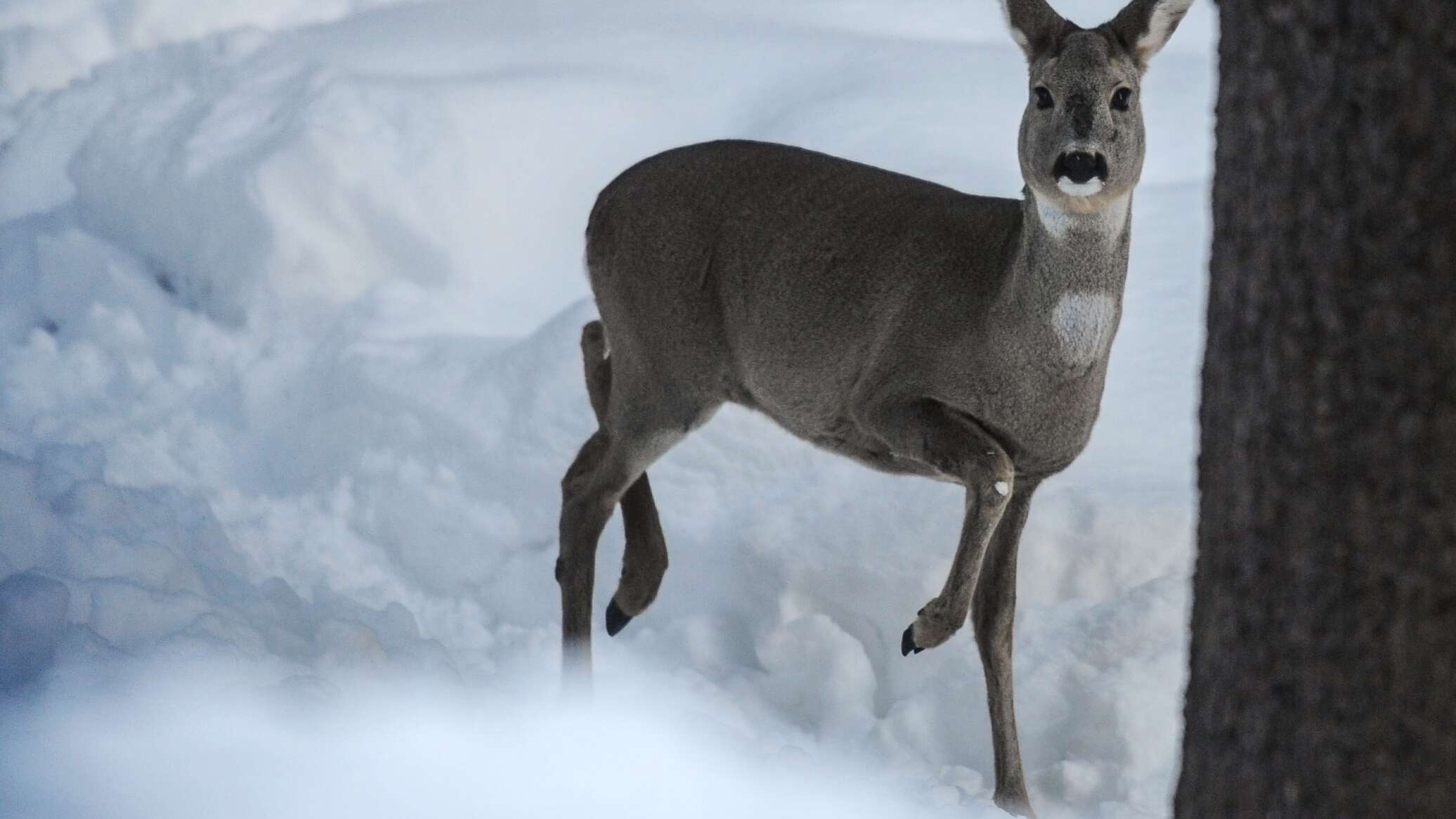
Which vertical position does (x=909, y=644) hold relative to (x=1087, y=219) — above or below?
below

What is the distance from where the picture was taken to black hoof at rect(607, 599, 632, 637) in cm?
533

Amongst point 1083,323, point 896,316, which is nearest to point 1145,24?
point 1083,323

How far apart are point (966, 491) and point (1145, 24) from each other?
1.04 m

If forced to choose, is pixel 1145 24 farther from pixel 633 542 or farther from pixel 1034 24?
pixel 633 542

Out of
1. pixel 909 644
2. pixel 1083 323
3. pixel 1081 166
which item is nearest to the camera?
pixel 1081 166

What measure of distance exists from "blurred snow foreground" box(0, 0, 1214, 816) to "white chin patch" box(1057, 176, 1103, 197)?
1276 millimetres

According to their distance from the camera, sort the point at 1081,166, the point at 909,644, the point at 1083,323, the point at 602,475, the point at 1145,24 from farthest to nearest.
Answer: the point at 602,475, the point at 909,644, the point at 1083,323, the point at 1145,24, the point at 1081,166

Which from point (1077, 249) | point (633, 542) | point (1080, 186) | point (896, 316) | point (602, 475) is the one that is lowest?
point (633, 542)

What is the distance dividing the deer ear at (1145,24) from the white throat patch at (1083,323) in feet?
1.61

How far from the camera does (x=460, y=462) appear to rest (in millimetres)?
6281

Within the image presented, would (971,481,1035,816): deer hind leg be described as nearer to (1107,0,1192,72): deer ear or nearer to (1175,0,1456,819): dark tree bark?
(1107,0,1192,72): deer ear

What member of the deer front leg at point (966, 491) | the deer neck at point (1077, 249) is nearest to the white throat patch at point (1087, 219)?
the deer neck at point (1077, 249)

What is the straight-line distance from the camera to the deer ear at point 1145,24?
12.6ft

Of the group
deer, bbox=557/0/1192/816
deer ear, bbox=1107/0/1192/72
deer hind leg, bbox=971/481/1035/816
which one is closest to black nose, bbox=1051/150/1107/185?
deer, bbox=557/0/1192/816
